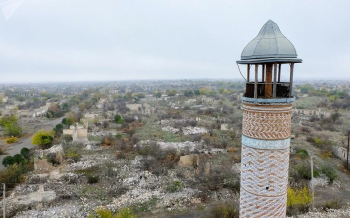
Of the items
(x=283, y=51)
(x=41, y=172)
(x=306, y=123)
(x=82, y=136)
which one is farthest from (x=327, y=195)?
(x=306, y=123)

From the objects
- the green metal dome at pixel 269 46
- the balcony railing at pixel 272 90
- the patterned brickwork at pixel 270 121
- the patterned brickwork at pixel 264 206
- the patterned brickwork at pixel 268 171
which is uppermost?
the green metal dome at pixel 269 46

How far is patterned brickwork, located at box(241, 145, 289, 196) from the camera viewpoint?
12.6 ft

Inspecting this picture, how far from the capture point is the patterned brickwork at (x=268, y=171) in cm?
383

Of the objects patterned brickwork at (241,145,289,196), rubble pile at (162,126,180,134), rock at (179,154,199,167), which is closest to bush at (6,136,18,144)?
rubble pile at (162,126,180,134)

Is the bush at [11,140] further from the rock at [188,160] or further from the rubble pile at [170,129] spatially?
the rock at [188,160]

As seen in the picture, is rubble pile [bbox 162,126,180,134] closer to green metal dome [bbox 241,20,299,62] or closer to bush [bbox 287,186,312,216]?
bush [bbox 287,186,312,216]

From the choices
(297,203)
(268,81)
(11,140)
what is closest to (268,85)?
(268,81)

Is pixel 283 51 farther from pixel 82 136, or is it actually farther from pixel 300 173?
pixel 82 136

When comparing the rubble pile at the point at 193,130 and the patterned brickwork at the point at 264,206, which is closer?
the patterned brickwork at the point at 264,206

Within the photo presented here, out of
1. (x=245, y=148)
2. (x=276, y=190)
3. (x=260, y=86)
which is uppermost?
(x=260, y=86)

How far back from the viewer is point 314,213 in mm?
8273

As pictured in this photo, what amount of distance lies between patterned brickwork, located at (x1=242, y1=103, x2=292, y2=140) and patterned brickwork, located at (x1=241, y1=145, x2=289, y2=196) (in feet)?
0.81

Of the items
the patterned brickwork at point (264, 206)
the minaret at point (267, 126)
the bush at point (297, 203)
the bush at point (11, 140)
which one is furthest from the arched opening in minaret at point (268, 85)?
the bush at point (11, 140)

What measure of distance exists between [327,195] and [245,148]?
26.5ft
